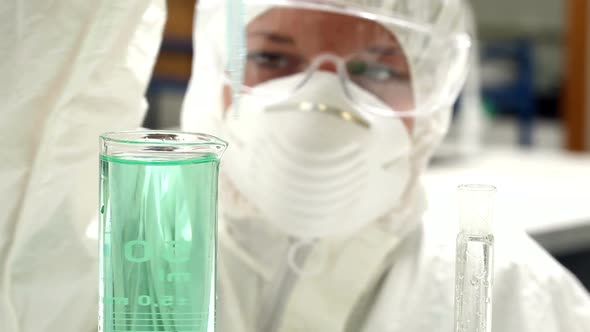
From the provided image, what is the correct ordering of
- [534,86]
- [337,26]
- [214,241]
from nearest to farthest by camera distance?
[214,241] < [337,26] < [534,86]

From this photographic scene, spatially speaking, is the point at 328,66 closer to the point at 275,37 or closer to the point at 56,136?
the point at 275,37

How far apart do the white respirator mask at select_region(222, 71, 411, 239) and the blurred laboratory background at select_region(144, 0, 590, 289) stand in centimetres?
103

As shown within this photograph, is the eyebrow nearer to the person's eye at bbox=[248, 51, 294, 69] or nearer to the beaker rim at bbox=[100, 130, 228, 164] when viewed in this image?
the person's eye at bbox=[248, 51, 294, 69]

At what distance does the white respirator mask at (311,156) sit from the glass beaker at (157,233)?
32 centimetres

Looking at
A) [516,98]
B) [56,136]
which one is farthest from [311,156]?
[516,98]

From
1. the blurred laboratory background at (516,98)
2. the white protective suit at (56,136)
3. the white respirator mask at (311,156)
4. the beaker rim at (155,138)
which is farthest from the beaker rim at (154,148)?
A: the blurred laboratory background at (516,98)

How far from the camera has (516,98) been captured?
381 centimetres

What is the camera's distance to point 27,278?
67cm

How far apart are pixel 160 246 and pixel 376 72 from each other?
443mm

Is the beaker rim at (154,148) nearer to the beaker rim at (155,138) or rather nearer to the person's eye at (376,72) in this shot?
the beaker rim at (155,138)

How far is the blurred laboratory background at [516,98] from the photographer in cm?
223

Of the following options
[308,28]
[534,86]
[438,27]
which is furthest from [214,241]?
[534,86]

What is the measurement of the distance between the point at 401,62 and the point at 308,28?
121 mm

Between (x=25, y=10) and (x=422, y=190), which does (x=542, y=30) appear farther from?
(x=25, y=10)
